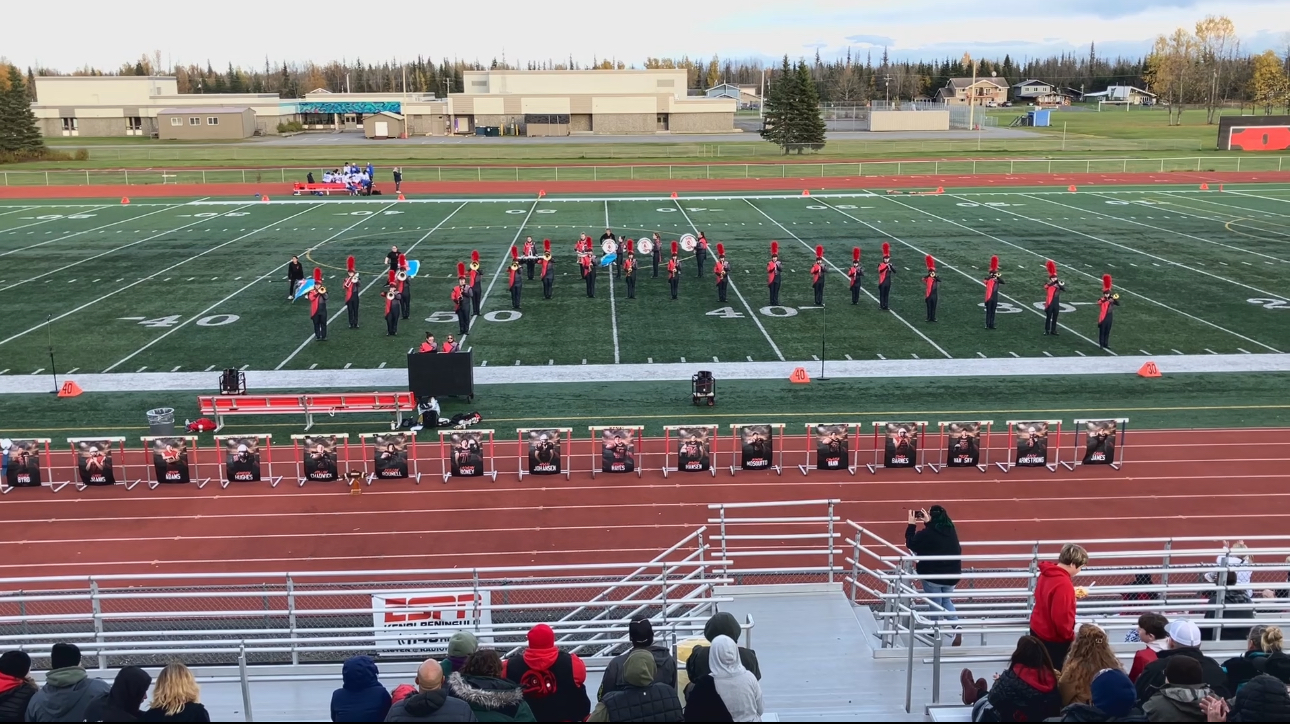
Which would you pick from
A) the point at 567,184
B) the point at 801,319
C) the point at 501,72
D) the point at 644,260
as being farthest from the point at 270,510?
the point at 501,72

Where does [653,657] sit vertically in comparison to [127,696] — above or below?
below

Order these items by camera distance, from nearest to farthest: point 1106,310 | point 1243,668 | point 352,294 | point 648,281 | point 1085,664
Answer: point 1085,664 < point 1243,668 < point 1106,310 < point 352,294 < point 648,281

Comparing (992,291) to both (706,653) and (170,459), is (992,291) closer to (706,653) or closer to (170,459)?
(170,459)

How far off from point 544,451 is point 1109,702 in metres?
10.9

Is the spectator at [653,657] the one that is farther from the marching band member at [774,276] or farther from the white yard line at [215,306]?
the marching band member at [774,276]

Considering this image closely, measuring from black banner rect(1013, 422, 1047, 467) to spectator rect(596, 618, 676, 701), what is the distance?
1059cm

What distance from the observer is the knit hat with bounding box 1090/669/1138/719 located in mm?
5543

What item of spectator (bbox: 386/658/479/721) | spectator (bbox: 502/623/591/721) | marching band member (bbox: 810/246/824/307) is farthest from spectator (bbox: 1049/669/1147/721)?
marching band member (bbox: 810/246/824/307)

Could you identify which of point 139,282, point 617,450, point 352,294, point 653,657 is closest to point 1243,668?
point 653,657

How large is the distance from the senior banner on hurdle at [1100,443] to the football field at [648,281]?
19.7 feet

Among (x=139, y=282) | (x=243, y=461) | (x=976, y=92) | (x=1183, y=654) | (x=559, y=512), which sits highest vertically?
(x=976, y=92)

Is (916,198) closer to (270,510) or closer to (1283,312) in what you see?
(1283,312)

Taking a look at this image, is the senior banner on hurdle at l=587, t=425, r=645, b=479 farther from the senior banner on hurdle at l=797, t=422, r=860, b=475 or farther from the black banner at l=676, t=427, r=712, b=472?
the senior banner on hurdle at l=797, t=422, r=860, b=475

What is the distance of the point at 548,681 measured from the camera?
6.21 metres
